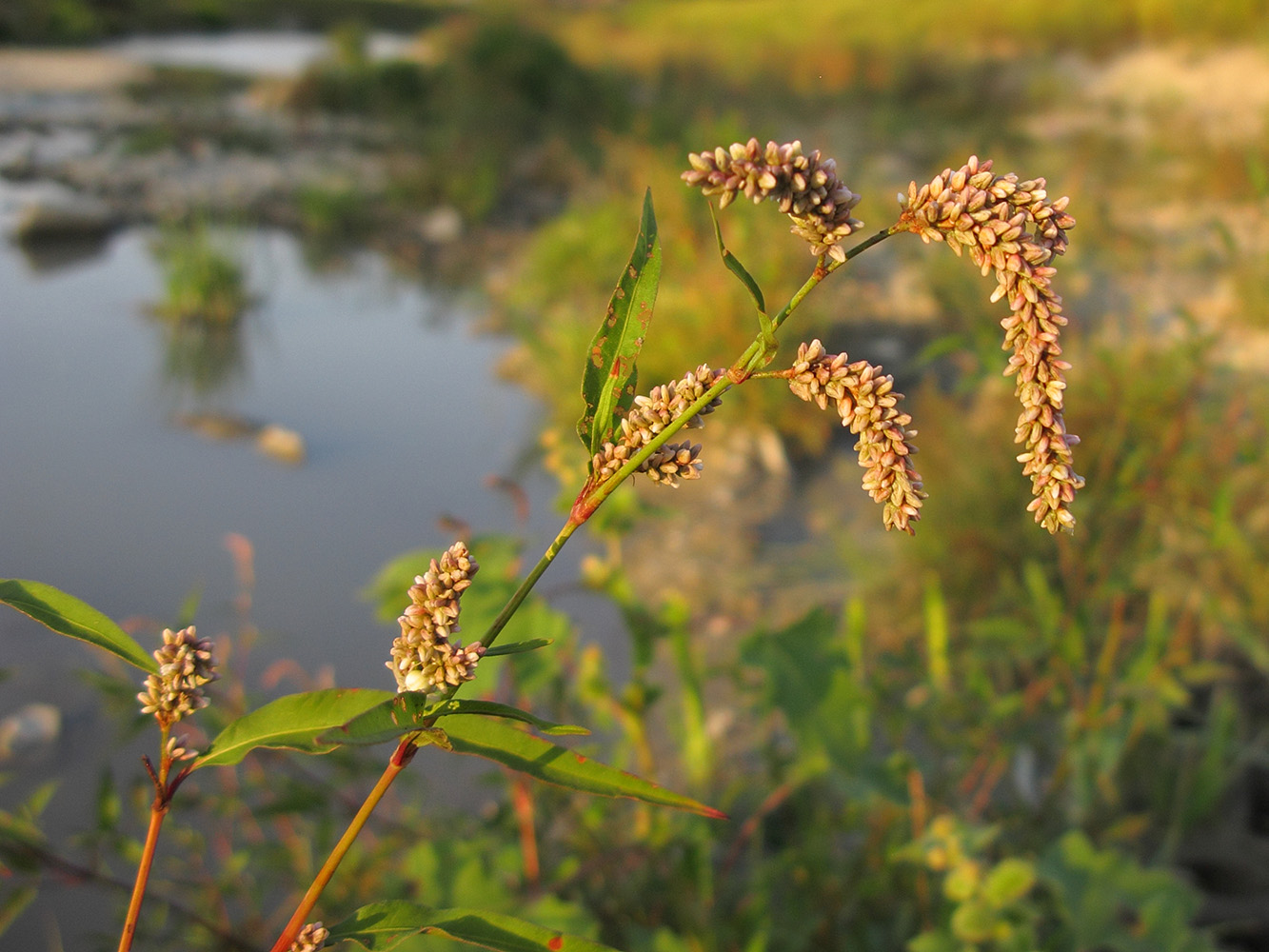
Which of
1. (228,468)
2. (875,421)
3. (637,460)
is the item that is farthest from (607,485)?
(228,468)

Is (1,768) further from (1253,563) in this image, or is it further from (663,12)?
(663,12)

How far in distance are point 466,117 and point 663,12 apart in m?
11.2

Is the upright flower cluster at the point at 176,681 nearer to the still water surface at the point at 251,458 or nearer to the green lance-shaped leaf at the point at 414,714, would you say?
the green lance-shaped leaf at the point at 414,714

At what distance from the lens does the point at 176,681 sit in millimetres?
475

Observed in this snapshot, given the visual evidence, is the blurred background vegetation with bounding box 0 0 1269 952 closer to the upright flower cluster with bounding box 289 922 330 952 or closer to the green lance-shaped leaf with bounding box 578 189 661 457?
the upright flower cluster with bounding box 289 922 330 952

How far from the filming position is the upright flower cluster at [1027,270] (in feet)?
1.33

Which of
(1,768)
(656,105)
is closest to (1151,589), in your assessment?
(1,768)

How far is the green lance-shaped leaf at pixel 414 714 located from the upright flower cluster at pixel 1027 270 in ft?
0.78

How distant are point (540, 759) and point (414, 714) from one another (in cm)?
7

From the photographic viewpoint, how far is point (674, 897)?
1.43 metres

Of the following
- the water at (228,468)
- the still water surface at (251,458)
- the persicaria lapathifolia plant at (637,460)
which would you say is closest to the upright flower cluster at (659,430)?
the persicaria lapathifolia plant at (637,460)

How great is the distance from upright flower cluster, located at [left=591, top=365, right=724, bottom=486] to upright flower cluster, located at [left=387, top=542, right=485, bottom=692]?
0.08m

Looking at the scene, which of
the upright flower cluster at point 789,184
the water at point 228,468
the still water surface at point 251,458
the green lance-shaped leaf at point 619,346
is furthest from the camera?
the still water surface at point 251,458

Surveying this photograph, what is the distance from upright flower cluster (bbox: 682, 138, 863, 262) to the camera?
387 millimetres
